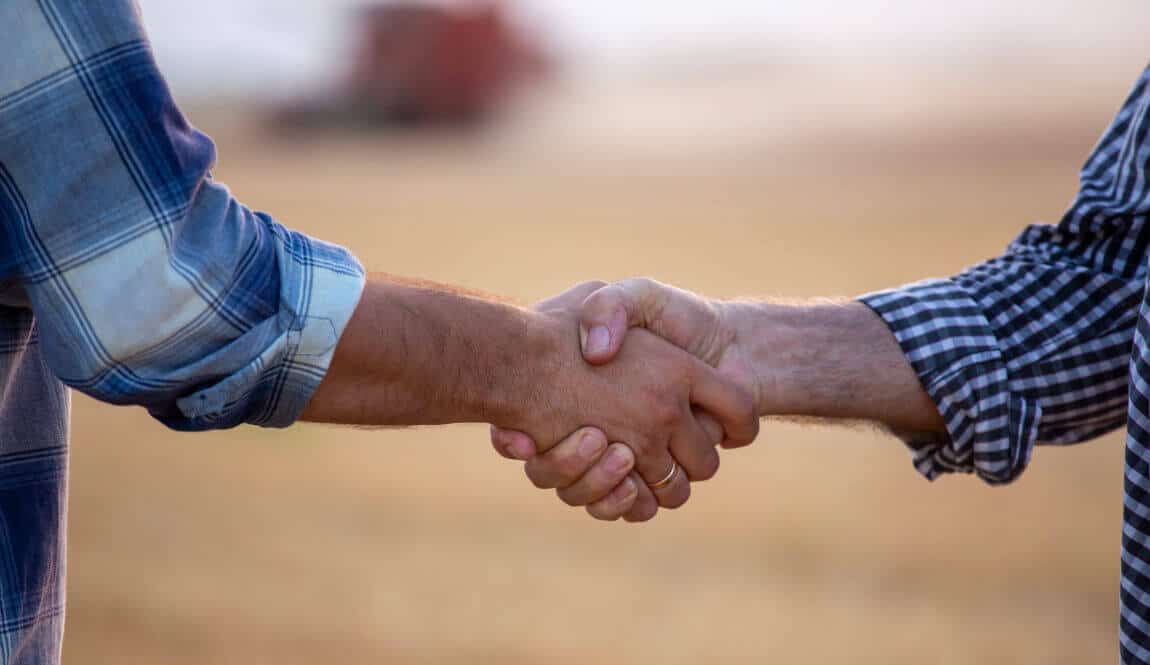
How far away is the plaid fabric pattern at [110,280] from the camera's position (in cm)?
171

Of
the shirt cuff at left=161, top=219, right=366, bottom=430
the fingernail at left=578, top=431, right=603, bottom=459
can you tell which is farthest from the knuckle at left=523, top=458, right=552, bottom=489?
the shirt cuff at left=161, top=219, right=366, bottom=430

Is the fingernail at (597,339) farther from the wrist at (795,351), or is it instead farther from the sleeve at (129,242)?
the sleeve at (129,242)

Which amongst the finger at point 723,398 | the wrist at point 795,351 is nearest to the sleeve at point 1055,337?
the wrist at point 795,351

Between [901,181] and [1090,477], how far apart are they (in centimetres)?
1883

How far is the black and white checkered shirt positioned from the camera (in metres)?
2.73

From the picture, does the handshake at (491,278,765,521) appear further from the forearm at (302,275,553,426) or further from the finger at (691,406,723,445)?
the forearm at (302,275,553,426)

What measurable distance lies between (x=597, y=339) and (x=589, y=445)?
10.1 inches

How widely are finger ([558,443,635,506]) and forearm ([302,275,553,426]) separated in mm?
345

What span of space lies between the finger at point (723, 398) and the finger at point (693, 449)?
0.06 m

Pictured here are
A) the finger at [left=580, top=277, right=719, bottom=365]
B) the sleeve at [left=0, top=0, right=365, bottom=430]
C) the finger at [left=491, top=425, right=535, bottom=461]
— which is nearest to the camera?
the sleeve at [left=0, top=0, right=365, bottom=430]

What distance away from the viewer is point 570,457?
298 centimetres

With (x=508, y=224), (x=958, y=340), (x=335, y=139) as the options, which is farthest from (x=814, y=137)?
(x=958, y=340)

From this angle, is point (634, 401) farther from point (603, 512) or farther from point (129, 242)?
point (129, 242)

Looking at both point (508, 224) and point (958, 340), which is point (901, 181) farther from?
point (958, 340)
